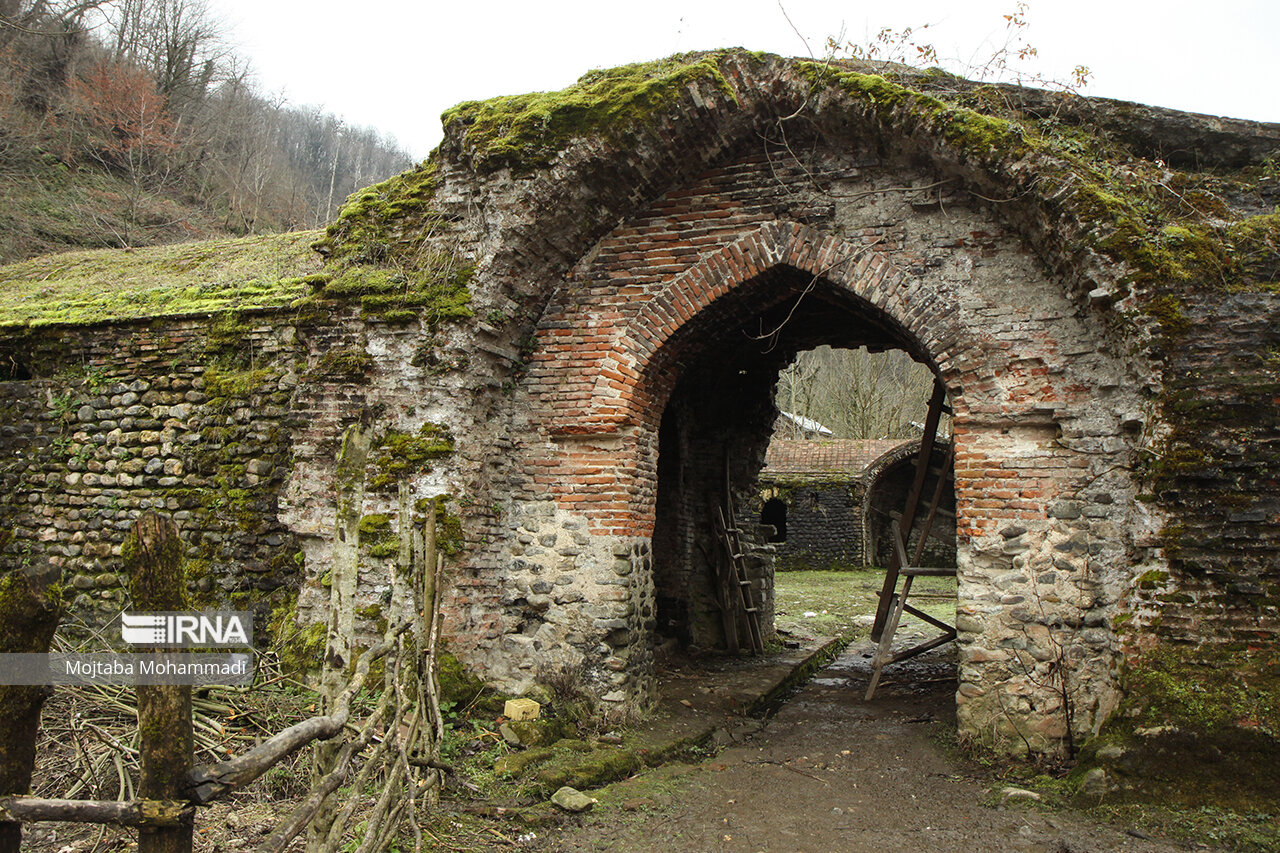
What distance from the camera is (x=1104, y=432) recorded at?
539 cm

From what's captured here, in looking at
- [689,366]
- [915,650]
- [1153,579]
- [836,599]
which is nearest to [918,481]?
[915,650]

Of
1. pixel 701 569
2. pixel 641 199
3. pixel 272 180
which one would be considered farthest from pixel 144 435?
pixel 272 180

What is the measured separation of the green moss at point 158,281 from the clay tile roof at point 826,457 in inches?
606

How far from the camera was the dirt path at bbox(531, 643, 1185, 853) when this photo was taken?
4.38m

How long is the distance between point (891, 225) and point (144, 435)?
6.81 meters

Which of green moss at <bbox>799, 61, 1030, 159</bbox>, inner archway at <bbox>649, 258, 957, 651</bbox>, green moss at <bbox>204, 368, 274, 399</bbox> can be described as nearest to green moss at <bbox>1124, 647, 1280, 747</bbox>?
green moss at <bbox>799, 61, 1030, 159</bbox>

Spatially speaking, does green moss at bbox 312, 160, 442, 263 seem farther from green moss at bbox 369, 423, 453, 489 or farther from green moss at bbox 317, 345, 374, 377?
green moss at bbox 369, 423, 453, 489

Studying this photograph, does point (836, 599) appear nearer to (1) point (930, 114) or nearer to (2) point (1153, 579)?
(2) point (1153, 579)

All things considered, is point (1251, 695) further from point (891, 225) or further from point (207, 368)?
point (207, 368)

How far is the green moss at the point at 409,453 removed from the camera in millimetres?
6004

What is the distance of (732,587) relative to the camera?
9.74 metres

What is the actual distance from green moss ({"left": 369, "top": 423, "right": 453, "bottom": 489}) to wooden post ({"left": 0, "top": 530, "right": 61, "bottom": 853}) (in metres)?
3.66

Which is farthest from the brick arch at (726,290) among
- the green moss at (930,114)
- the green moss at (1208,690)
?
the green moss at (1208,690)

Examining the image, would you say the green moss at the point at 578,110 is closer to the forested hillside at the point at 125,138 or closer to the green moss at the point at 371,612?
the green moss at the point at 371,612
